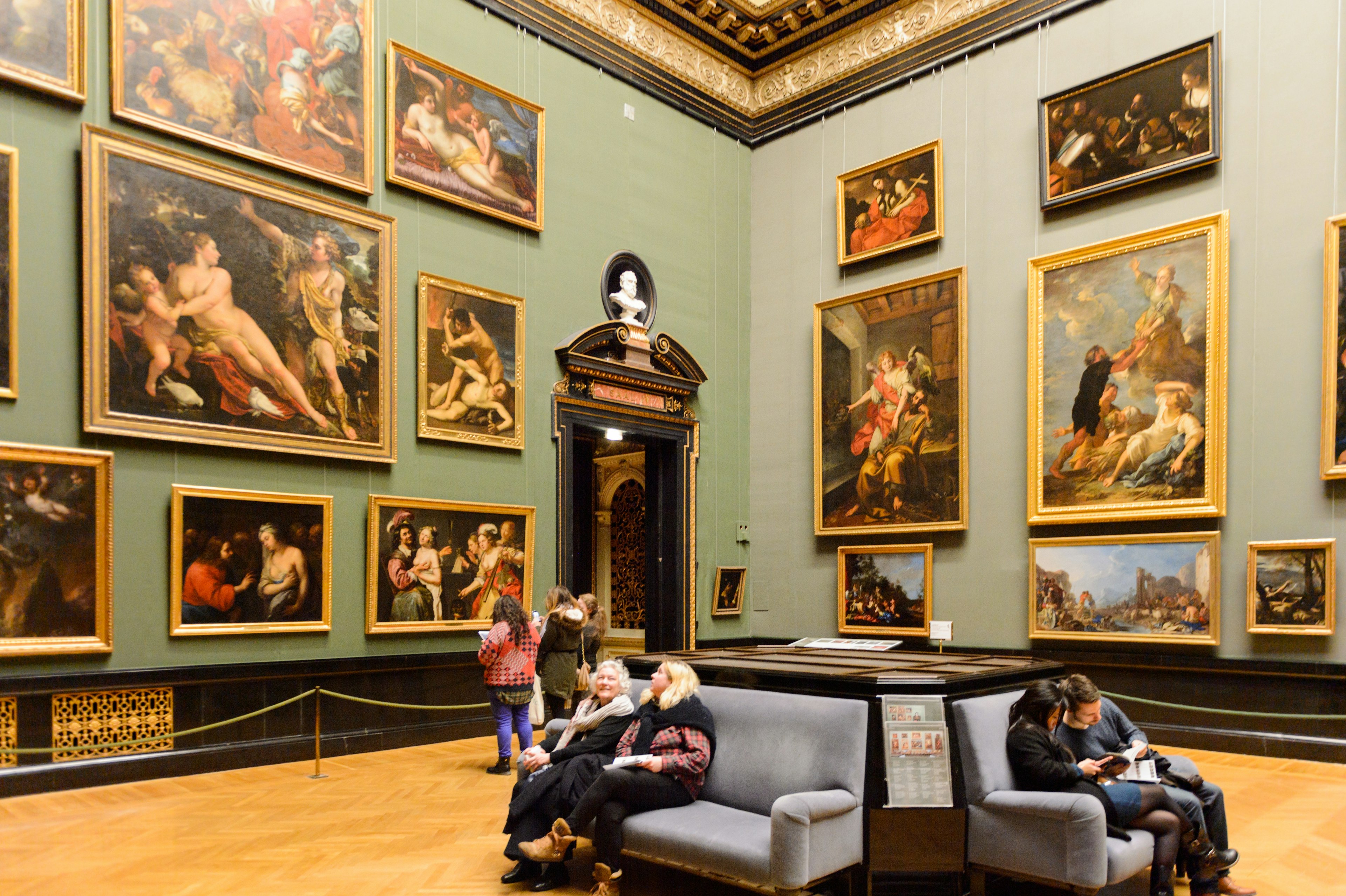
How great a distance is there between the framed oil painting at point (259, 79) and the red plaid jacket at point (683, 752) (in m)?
7.32

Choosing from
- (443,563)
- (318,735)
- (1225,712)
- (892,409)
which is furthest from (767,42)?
(318,735)

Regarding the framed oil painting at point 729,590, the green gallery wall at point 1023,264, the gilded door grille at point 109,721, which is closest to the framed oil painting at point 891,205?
the green gallery wall at point 1023,264

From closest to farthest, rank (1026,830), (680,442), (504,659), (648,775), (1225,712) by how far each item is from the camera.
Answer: (1026,830)
(648,775)
(504,659)
(1225,712)
(680,442)

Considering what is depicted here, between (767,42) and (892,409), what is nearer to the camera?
(892,409)

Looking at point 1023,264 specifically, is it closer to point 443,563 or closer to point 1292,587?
point 1292,587

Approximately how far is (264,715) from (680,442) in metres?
6.93

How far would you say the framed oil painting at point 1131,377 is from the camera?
1029 cm

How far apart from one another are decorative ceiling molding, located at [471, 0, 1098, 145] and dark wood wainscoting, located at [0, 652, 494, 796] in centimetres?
824

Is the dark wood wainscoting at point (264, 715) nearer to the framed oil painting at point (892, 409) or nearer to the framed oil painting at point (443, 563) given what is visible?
the framed oil painting at point (443, 563)

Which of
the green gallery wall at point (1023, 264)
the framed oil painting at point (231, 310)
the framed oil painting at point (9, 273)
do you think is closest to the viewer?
the framed oil painting at point (9, 273)

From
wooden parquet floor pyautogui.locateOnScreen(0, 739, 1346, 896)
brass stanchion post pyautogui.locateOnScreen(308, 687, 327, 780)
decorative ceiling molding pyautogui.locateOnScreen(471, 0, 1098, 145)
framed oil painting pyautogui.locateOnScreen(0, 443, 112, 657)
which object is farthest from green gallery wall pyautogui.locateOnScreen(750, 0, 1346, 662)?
framed oil painting pyautogui.locateOnScreen(0, 443, 112, 657)

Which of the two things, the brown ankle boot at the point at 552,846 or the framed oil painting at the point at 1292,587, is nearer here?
the brown ankle boot at the point at 552,846

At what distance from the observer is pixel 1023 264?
12.0 metres

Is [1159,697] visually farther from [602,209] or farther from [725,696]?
[602,209]
